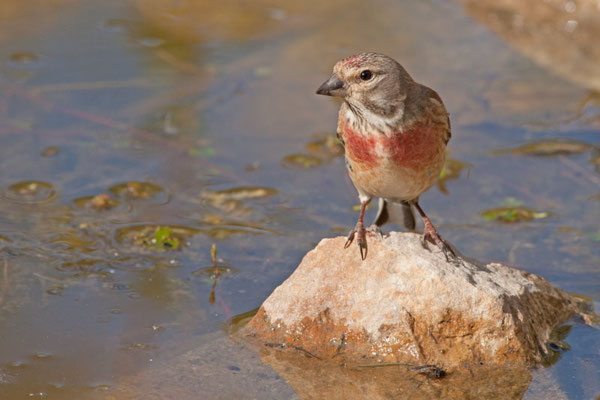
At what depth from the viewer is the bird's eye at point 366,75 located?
161 inches

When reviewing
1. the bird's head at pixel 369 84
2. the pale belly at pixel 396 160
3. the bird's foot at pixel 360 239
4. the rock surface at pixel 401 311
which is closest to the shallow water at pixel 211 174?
the rock surface at pixel 401 311

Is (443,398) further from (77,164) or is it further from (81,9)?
(81,9)

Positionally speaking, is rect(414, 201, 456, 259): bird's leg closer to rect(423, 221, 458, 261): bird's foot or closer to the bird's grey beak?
rect(423, 221, 458, 261): bird's foot

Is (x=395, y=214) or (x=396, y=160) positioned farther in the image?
(x=395, y=214)

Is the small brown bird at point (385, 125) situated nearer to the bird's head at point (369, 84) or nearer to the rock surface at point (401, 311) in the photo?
the bird's head at point (369, 84)

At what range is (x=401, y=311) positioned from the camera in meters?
3.90

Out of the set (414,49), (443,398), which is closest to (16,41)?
(414,49)

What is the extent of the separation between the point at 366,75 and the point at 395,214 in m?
1.22

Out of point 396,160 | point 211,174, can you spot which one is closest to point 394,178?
point 396,160

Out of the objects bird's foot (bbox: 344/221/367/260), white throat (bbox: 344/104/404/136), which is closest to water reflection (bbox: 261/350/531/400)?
bird's foot (bbox: 344/221/367/260)

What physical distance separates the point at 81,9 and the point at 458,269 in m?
5.98

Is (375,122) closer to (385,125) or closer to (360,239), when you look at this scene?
(385,125)

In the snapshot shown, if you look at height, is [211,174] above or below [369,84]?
below

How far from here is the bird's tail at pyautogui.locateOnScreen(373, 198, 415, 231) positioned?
5012 mm
